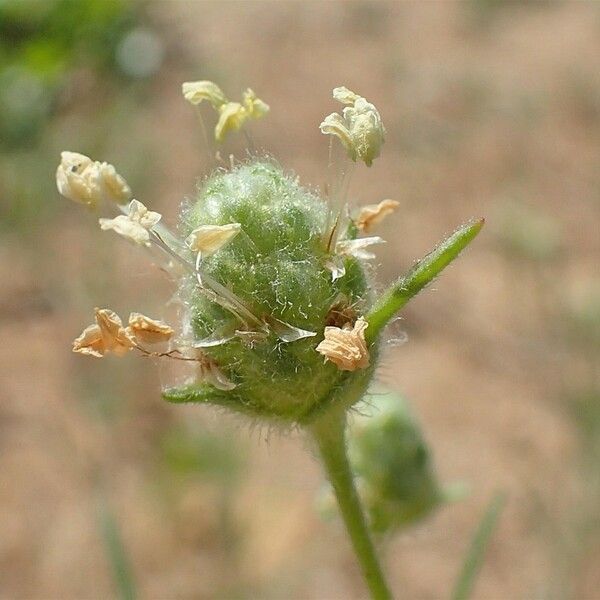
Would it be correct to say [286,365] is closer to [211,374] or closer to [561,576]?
[211,374]

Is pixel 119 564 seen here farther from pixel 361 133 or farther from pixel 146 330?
pixel 361 133

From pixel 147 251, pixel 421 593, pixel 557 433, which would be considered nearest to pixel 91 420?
pixel 421 593

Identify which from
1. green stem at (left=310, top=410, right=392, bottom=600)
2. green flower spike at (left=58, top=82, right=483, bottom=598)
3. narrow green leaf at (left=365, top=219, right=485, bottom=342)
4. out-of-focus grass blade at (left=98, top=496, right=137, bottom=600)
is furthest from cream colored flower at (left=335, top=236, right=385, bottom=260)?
out-of-focus grass blade at (left=98, top=496, right=137, bottom=600)

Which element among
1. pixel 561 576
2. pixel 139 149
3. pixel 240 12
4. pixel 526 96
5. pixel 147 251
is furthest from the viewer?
pixel 240 12

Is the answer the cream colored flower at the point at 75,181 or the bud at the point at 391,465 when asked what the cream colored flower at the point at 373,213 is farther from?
the bud at the point at 391,465

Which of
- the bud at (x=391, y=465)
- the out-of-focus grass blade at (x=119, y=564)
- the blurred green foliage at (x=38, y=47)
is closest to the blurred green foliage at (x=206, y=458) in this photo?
the blurred green foliage at (x=38, y=47)

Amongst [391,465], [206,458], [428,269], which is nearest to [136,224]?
[428,269]
